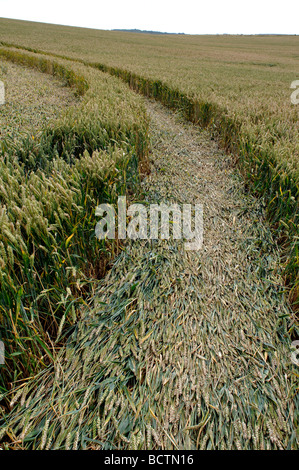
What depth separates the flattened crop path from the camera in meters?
1.15

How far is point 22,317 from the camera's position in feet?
4.15

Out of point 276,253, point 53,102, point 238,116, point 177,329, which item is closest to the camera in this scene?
point 177,329

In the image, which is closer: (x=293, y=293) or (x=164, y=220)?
(x=293, y=293)

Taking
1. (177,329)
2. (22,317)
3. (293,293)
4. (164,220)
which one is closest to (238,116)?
(164,220)

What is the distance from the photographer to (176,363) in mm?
1408

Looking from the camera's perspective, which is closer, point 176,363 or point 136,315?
point 176,363

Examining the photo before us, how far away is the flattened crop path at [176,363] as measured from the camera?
1.15 meters

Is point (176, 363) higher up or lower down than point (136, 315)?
lower down

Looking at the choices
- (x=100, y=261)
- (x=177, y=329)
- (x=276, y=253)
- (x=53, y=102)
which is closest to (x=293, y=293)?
(x=276, y=253)

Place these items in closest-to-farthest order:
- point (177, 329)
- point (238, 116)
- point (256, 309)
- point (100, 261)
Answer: point (177, 329) < point (256, 309) < point (100, 261) < point (238, 116)

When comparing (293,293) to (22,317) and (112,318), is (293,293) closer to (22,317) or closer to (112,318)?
(112,318)

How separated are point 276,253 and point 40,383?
211cm
